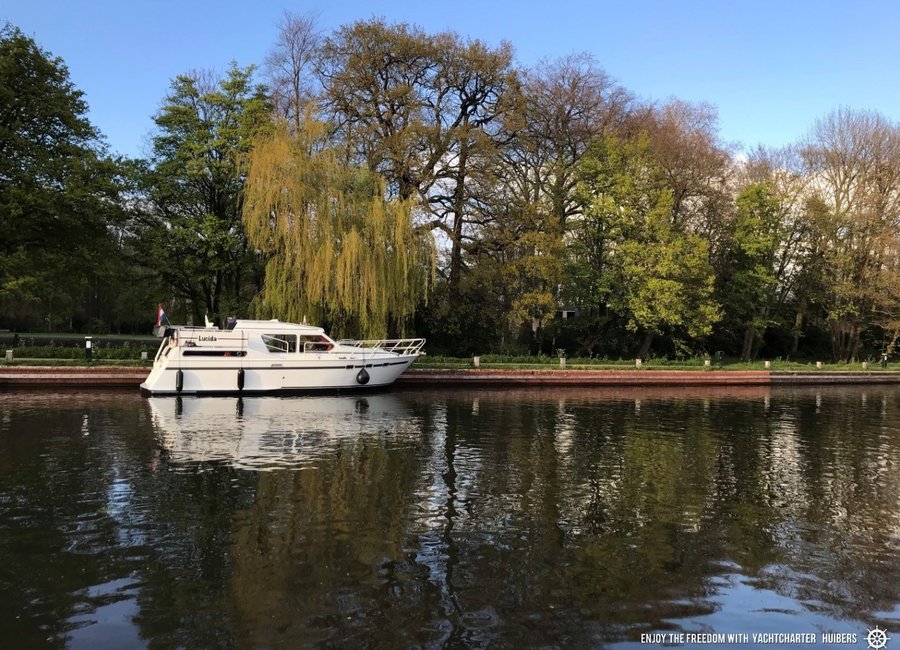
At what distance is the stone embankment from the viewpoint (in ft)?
79.7

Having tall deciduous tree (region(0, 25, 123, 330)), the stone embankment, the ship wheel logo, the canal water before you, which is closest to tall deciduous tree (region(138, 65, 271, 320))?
tall deciduous tree (region(0, 25, 123, 330))

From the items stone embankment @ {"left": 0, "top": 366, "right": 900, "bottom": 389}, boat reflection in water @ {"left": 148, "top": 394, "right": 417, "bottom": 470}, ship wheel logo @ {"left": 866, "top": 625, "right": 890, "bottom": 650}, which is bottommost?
ship wheel logo @ {"left": 866, "top": 625, "right": 890, "bottom": 650}

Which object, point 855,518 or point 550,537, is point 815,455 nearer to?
point 855,518

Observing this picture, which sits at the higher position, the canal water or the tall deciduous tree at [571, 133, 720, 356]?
the tall deciduous tree at [571, 133, 720, 356]

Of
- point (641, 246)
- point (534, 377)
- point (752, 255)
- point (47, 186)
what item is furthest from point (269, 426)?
point (752, 255)

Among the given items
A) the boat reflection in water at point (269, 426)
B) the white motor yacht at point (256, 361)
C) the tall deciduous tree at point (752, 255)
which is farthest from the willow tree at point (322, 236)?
the tall deciduous tree at point (752, 255)

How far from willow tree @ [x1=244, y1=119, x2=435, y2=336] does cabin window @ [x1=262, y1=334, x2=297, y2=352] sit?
343 cm

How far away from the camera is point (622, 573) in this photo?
7148 mm

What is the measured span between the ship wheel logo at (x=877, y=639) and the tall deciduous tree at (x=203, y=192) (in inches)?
1137

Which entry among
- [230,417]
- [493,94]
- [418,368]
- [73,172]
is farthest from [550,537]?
[493,94]

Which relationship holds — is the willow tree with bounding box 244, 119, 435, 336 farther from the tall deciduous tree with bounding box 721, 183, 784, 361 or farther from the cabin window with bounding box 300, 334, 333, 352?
the tall deciduous tree with bounding box 721, 183, 784, 361

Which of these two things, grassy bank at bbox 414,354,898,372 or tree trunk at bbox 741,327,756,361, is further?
tree trunk at bbox 741,327,756,361

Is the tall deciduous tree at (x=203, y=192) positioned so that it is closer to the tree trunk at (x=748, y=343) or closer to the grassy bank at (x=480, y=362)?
the grassy bank at (x=480, y=362)

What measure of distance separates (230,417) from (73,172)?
58.3 ft
